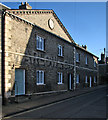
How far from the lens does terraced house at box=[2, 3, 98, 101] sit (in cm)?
1241

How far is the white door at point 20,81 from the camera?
1327 cm

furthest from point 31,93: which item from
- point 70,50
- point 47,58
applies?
point 70,50

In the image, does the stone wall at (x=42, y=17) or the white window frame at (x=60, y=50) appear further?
the white window frame at (x=60, y=50)

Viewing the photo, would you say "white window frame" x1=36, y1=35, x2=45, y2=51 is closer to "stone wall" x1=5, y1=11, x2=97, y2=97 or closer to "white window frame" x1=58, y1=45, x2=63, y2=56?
"stone wall" x1=5, y1=11, x2=97, y2=97

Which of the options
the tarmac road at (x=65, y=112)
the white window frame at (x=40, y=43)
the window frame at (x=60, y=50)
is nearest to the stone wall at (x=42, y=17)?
the white window frame at (x=40, y=43)

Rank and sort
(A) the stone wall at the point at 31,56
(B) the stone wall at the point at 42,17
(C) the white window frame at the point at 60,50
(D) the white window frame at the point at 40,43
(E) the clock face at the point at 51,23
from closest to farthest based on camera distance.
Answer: (A) the stone wall at the point at 31,56 → (B) the stone wall at the point at 42,17 → (D) the white window frame at the point at 40,43 → (E) the clock face at the point at 51,23 → (C) the white window frame at the point at 60,50

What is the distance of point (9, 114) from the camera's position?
8898mm

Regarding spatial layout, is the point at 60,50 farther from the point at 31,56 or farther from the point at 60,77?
the point at 31,56

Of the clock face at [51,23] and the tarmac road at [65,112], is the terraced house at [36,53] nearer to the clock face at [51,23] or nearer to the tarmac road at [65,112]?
the clock face at [51,23]

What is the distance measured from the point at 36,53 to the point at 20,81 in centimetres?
318

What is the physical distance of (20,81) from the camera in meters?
13.5

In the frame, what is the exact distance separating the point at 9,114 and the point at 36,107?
8.35 feet

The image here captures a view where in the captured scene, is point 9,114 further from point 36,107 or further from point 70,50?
point 70,50

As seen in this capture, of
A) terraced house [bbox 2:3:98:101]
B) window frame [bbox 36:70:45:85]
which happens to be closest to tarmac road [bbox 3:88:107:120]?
terraced house [bbox 2:3:98:101]
